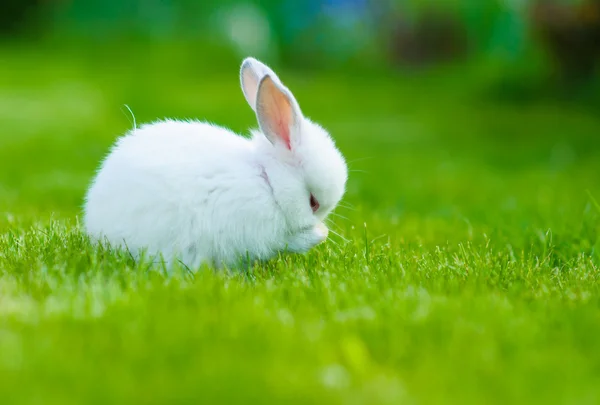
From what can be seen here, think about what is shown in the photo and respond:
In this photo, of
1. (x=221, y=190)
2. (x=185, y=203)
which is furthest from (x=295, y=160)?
(x=185, y=203)

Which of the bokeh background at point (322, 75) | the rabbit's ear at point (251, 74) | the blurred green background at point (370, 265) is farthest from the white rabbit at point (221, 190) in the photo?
the bokeh background at point (322, 75)

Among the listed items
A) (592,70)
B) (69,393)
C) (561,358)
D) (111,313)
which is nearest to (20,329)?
(111,313)

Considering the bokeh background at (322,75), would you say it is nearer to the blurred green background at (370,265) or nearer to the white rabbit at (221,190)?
the blurred green background at (370,265)

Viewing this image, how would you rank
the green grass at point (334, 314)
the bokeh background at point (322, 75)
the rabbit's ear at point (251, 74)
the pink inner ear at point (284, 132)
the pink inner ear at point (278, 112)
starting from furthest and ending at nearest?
the bokeh background at point (322, 75) < the rabbit's ear at point (251, 74) < the pink inner ear at point (284, 132) < the pink inner ear at point (278, 112) < the green grass at point (334, 314)

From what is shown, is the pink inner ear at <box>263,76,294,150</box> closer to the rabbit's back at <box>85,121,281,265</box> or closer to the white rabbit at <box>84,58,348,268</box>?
the white rabbit at <box>84,58,348,268</box>

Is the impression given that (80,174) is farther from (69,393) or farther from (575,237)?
(69,393)

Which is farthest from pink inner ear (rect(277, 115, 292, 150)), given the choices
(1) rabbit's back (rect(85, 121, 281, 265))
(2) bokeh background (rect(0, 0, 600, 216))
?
(2) bokeh background (rect(0, 0, 600, 216))
